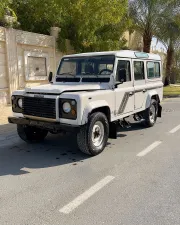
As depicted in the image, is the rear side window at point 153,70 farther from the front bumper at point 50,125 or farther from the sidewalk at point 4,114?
the sidewalk at point 4,114

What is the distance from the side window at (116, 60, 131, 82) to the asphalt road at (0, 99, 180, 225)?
62.4 inches

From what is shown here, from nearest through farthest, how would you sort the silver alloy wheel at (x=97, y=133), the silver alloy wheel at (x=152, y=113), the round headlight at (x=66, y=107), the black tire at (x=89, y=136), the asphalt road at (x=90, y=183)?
1. the asphalt road at (x=90, y=183)
2. the round headlight at (x=66, y=107)
3. the black tire at (x=89, y=136)
4. the silver alloy wheel at (x=97, y=133)
5. the silver alloy wheel at (x=152, y=113)

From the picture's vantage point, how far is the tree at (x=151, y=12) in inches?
676

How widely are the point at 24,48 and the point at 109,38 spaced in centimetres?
522

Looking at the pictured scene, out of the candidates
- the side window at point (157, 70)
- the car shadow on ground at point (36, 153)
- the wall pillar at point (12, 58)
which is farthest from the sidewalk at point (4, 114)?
the side window at point (157, 70)

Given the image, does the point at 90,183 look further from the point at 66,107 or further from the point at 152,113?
the point at 152,113

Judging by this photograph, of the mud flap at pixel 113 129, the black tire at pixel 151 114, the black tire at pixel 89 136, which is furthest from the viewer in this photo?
the black tire at pixel 151 114

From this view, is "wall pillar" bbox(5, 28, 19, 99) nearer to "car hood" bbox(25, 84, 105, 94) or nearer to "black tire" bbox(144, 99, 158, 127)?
"car hood" bbox(25, 84, 105, 94)

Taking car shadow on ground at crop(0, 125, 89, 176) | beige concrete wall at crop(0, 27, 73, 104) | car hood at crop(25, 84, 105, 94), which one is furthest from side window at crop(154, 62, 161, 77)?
beige concrete wall at crop(0, 27, 73, 104)

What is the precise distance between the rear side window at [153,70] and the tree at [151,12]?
10.5 meters

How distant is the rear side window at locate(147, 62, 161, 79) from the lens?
7573mm

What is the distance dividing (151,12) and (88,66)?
13.3 metres

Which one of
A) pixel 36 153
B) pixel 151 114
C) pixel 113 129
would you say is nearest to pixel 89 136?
pixel 113 129

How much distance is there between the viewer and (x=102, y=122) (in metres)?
5.36
